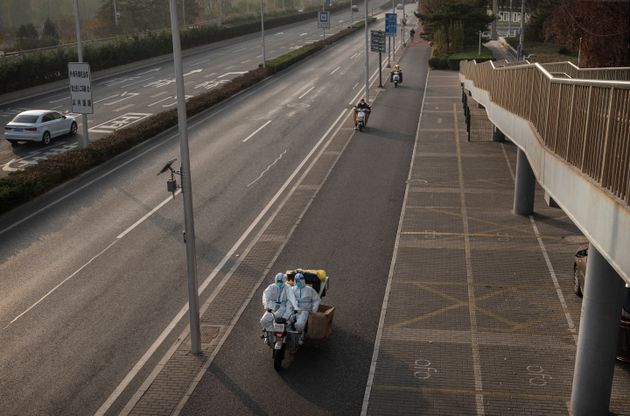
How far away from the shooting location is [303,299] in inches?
556

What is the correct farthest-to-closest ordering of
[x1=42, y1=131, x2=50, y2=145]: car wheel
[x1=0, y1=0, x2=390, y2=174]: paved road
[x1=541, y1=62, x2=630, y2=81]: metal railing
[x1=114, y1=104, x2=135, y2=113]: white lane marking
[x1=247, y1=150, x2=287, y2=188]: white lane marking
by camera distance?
[x1=114, y1=104, x2=135, y2=113]: white lane marking
[x1=0, y1=0, x2=390, y2=174]: paved road
[x1=42, y1=131, x2=50, y2=145]: car wheel
[x1=247, y1=150, x2=287, y2=188]: white lane marking
[x1=541, y1=62, x2=630, y2=81]: metal railing

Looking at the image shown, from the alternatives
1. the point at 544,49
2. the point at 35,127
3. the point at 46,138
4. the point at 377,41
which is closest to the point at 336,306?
the point at 35,127

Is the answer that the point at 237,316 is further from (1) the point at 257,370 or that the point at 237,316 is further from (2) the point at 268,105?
(2) the point at 268,105

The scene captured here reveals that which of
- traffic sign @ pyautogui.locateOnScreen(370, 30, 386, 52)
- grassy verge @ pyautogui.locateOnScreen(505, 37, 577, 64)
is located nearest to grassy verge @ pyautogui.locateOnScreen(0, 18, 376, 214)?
traffic sign @ pyautogui.locateOnScreen(370, 30, 386, 52)

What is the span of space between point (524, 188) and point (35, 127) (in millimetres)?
21678

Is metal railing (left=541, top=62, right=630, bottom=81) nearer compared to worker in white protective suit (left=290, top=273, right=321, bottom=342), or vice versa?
worker in white protective suit (left=290, top=273, right=321, bottom=342)

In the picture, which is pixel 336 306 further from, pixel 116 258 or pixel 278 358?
pixel 116 258

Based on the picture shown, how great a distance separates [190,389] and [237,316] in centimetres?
325

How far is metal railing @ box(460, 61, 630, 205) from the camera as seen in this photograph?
29.9 feet

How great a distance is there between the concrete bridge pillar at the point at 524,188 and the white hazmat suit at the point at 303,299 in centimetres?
1087

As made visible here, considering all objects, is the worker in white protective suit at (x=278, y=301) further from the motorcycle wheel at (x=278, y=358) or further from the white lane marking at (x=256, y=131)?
the white lane marking at (x=256, y=131)

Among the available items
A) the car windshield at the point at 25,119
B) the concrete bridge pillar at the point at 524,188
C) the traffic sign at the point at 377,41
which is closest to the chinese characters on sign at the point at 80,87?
the car windshield at the point at 25,119

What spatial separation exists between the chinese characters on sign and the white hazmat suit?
1876cm

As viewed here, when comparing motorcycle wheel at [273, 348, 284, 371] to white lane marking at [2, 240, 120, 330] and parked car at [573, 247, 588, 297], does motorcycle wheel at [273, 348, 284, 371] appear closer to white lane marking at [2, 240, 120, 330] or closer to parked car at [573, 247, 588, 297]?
white lane marking at [2, 240, 120, 330]
